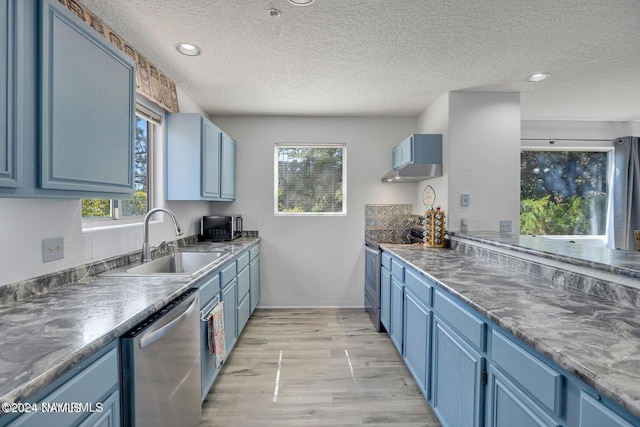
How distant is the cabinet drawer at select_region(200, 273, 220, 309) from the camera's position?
6.22 feet

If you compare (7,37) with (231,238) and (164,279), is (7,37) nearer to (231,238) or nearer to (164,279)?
(164,279)

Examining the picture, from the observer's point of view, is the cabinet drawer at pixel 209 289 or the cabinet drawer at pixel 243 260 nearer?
the cabinet drawer at pixel 209 289

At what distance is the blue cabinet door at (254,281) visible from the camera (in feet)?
11.2

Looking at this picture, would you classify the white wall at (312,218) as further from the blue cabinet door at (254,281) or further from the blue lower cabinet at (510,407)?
the blue lower cabinet at (510,407)

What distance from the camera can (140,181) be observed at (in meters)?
2.61

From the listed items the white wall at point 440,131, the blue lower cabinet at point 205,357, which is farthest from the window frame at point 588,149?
the blue lower cabinet at point 205,357

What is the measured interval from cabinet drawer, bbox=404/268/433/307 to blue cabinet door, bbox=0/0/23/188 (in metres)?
1.95

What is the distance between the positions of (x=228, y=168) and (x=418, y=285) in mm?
2486

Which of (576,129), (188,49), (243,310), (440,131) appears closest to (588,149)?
(576,129)

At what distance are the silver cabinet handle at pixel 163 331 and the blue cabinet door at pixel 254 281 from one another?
1.78m

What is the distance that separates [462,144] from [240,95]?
7.40ft

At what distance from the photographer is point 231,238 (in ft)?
11.6

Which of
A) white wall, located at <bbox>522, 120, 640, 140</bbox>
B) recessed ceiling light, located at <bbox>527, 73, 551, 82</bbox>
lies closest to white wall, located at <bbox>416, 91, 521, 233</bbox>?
recessed ceiling light, located at <bbox>527, 73, 551, 82</bbox>

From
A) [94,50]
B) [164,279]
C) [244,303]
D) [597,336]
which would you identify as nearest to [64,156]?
[94,50]
